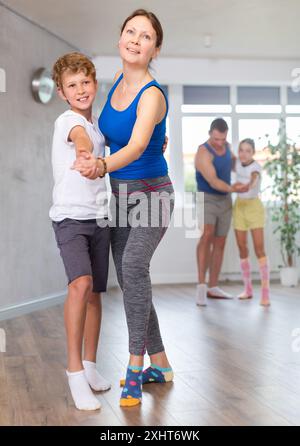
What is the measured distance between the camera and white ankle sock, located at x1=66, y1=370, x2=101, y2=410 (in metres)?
2.28

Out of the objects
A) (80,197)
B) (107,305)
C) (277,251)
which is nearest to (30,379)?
(80,197)

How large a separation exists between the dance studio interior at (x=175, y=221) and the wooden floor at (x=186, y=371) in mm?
11

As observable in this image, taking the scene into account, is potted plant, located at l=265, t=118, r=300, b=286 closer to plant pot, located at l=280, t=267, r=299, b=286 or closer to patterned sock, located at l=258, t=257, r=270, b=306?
plant pot, located at l=280, t=267, r=299, b=286

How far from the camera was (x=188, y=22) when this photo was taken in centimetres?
562

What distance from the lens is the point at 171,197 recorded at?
2.52 m

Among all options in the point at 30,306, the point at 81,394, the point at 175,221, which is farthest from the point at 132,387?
the point at 175,221

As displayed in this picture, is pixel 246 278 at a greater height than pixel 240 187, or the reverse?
pixel 240 187

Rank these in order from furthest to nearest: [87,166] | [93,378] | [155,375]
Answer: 1. [155,375]
2. [93,378]
3. [87,166]

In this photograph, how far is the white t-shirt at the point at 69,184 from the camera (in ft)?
7.79

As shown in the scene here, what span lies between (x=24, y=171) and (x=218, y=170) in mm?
1559

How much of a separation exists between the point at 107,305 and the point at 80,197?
303cm

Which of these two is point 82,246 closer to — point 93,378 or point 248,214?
point 93,378

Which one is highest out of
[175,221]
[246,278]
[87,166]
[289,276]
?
[87,166]

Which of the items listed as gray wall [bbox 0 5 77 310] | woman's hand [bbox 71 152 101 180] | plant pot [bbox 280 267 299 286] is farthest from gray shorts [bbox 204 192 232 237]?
woman's hand [bbox 71 152 101 180]
